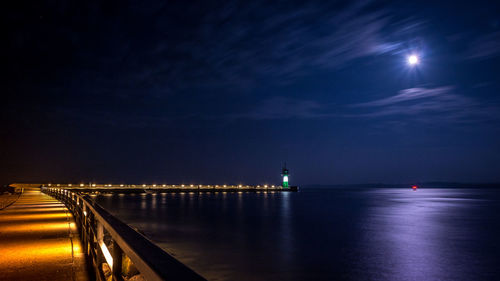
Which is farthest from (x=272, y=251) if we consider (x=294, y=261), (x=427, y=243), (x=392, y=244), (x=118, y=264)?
(x=118, y=264)

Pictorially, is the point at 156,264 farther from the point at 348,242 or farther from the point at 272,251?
the point at 348,242

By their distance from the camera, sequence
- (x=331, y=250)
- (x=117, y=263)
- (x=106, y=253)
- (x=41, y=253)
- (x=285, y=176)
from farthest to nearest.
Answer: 1. (x=285, y=176)
2. (x=331, y=250)
3. (x=41, y=253)
4. (x=106, y=253)
5. (x=117, y=263)

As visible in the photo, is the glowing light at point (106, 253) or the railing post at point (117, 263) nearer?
the railing post at point (117, 263)

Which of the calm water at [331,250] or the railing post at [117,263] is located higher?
the railing post at [117,263]

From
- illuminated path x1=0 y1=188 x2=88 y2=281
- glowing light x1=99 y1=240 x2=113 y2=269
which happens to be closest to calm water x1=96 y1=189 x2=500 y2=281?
illuminated path x1=0 y1=188 x2=88 y2=281

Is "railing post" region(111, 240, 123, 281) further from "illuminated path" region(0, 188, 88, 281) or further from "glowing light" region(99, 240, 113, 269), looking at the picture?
"illuminated path" region(0, 188, 88, 281)

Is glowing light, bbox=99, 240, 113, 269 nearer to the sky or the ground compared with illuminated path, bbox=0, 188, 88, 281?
nearer to the sky

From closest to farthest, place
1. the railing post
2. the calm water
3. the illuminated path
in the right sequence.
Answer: the railing post → the illuminated path → the calm water

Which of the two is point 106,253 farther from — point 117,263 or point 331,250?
point 331,250

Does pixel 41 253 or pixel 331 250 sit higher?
pixel 41 253

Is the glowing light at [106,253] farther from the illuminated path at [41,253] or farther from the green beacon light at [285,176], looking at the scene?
the green beacon light at [285,176]

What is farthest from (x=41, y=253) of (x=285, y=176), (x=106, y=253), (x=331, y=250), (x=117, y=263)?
(x=285, y=176)

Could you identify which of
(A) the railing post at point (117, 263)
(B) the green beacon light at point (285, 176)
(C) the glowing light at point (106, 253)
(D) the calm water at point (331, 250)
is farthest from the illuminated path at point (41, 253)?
(B) the green beacon light at point (285, 176)

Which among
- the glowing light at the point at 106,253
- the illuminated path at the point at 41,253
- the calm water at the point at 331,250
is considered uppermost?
the glowing light at the point at 106,253
